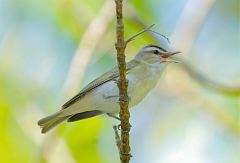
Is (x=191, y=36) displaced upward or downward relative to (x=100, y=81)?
upward

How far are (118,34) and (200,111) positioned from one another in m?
4.06

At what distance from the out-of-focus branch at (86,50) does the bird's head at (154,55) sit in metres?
0.53

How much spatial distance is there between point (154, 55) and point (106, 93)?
2.21ft

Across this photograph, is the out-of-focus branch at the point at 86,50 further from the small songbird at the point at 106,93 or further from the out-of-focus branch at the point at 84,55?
the small songbird at the point at 106,93

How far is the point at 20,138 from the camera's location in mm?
7188

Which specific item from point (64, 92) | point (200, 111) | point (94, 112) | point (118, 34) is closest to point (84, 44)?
point (64, 92)

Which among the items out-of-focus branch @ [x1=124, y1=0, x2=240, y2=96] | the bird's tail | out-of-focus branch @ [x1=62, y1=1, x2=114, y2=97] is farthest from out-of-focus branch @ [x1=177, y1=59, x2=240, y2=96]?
the bird's tail

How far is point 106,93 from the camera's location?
18.6 feet

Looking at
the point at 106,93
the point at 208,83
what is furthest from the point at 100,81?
the point at 208,83

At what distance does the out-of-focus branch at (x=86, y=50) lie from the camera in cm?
610

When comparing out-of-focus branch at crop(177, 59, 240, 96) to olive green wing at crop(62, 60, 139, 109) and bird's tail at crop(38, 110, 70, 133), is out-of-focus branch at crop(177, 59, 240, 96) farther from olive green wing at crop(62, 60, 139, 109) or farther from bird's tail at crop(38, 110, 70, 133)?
bird's tail at crop(38, 110, 70, 133)

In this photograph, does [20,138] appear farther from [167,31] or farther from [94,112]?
[167,31]

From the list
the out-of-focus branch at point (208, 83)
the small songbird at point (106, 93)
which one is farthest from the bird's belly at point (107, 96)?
the out-of-focus branch at point (208, 83)

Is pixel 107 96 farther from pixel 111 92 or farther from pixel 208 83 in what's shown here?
pixel 208 83
